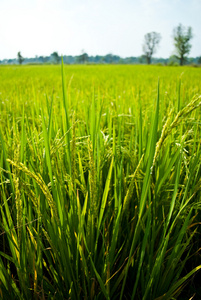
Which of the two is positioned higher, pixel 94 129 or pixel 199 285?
pixel 94 129

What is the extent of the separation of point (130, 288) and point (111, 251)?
0.25 metres

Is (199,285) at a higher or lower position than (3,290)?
lower

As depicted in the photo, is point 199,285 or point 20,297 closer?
point 20,297

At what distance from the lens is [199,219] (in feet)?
3.46

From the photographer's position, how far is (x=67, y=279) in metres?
0.67

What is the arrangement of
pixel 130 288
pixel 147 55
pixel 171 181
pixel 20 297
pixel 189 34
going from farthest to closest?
pixel 147 55 → pixel 189 34 → pixel 171 181 → pixel 130 288 → pixel 20 297

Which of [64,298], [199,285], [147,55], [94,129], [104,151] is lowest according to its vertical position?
[199,285]

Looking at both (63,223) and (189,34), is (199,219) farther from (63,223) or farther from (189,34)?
(189,34)

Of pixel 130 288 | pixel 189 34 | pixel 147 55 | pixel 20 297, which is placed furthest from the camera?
pixel 147 55

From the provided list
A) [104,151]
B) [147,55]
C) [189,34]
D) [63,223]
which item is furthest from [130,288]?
[147,55]

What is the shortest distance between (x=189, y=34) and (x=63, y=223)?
222ft

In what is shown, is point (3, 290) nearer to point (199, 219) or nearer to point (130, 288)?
point (130, 288)

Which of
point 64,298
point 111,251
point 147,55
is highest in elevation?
point 147,55

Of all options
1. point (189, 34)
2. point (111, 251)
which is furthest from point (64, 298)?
point (189, 34)
